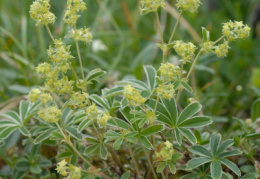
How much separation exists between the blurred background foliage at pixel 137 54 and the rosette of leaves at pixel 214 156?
577 mm

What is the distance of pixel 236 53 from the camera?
275cm

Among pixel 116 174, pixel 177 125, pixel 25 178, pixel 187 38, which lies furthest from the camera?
pixel 187 38

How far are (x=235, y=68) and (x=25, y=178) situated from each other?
1520 millimetres

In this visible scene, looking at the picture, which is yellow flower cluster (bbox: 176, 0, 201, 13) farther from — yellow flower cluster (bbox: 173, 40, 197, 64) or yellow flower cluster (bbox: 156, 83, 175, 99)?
yellow flower cluster (bbox: 156, 83, 175, 99)

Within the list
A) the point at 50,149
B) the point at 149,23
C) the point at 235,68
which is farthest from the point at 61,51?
the point at 149,23

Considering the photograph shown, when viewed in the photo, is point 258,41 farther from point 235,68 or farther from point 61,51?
point 61,51

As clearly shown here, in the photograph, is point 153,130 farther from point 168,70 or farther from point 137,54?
point 137,54

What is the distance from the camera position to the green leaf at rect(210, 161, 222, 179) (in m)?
1.22

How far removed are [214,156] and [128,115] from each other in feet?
1.05

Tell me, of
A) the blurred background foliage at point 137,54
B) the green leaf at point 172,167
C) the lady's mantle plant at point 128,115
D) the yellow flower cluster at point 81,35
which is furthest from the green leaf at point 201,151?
the blurred background foliage at point 137,54

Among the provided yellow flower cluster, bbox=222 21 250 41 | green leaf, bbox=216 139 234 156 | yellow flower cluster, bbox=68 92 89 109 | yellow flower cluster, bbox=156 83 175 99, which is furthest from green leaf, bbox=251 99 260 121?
yellow flower cluster, bbox=68 92 89 109

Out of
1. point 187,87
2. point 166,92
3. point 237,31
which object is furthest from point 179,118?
point 237,31

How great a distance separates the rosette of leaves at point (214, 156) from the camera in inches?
49.8

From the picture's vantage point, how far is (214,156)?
1333 mm
